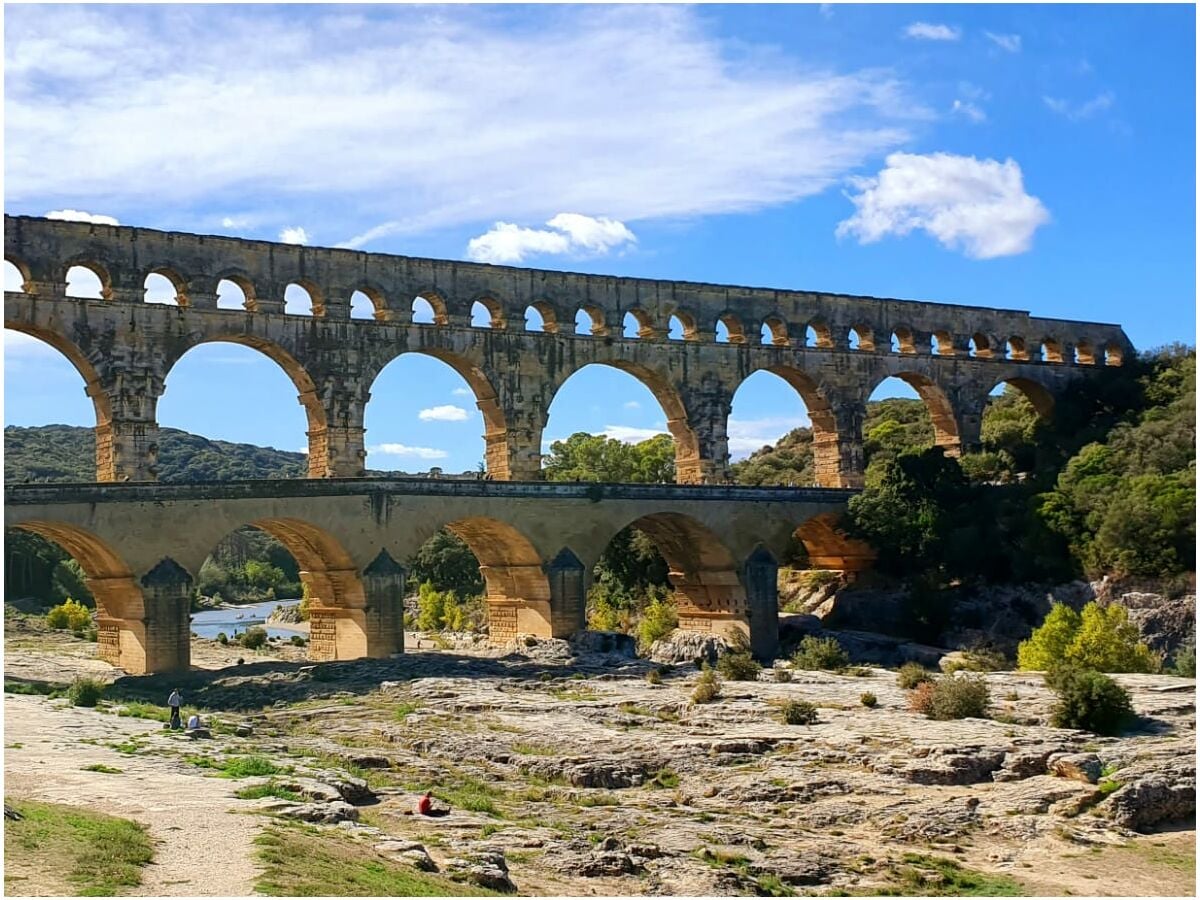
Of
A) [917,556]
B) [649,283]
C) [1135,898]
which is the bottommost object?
[1135,898]

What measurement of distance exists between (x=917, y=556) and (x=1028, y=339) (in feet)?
47.7

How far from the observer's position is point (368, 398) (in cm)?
4178

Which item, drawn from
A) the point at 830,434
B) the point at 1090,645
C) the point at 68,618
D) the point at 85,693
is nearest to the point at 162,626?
the point at 85,693

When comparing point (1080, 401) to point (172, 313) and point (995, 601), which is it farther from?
point (172, 313)

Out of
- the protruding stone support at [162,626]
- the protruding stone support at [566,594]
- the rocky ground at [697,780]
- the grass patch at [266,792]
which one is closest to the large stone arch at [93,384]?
the protruding stone support at [162,626]

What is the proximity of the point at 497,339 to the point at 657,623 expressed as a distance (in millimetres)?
10619

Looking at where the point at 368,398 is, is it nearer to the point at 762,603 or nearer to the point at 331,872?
the point at 762,603

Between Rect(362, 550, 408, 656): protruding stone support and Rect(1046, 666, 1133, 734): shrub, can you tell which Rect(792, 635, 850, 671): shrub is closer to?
Rect(362, 550, 408, 656): protruding stone support

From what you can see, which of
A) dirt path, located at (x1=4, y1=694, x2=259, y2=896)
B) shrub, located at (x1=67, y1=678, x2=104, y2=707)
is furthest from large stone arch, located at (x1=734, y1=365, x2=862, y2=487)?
dirt path, located at (x1=4, y1=694, x2=259, y2=896)

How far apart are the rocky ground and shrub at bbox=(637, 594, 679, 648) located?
1229 centimetres

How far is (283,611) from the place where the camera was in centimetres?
7312

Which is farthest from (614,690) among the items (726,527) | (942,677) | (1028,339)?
(1028,339)

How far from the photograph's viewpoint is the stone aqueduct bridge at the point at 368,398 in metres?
35.1

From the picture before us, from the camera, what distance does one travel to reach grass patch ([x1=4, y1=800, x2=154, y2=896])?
12.8m
